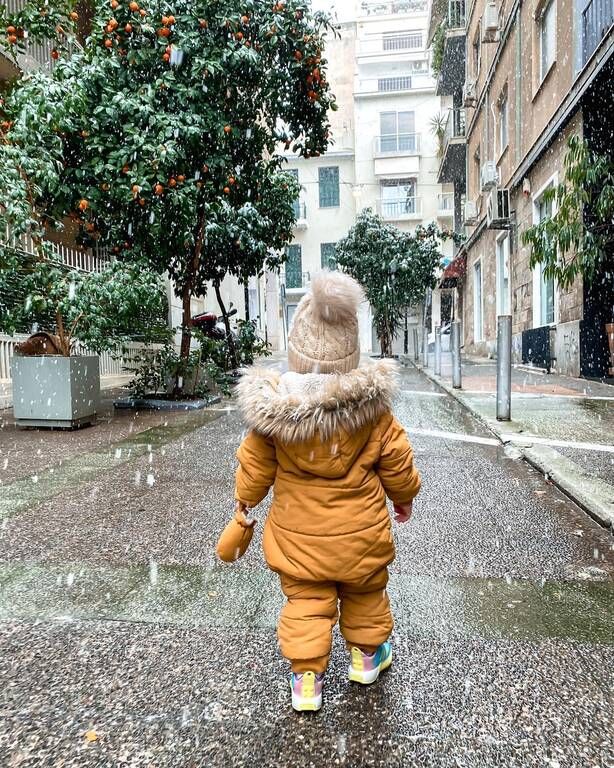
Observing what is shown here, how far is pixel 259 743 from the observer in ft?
5.48

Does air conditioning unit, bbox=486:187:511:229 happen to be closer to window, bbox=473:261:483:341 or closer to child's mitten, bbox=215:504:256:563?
window, bbox=473:261:483:341

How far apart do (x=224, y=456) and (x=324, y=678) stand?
3551mm

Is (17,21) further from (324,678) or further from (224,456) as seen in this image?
(324,678)

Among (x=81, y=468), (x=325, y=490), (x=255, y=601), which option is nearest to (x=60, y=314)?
(x=81, y=468)

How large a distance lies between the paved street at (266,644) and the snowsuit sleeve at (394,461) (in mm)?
599

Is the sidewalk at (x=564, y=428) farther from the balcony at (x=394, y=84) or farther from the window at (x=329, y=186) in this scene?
the balcony at (x=394, y=84)

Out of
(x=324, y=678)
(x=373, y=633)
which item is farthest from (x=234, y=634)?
(x=373, y=633)

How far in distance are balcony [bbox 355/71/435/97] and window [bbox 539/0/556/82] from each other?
22.9 metres

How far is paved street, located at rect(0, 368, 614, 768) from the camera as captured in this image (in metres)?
1.67

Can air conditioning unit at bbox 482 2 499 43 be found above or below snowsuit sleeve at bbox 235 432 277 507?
above

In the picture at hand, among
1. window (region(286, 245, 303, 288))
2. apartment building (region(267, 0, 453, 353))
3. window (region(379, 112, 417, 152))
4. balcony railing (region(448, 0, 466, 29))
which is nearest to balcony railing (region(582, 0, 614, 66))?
balcony railing (region(448, 0, 466, 29))

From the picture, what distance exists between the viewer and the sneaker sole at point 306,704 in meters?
1.79

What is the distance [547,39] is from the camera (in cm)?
1241

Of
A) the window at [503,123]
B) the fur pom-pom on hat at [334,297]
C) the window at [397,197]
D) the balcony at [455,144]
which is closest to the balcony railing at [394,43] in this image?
the window at [397,197]
